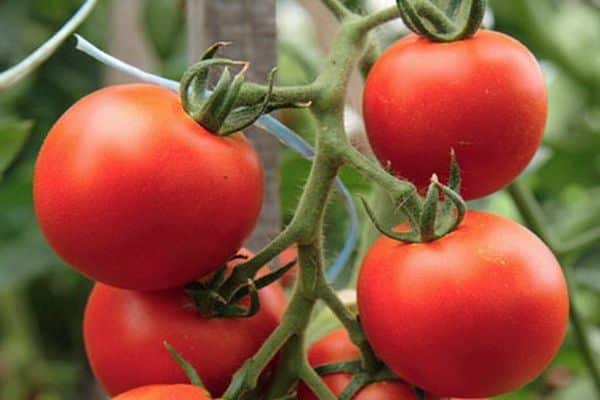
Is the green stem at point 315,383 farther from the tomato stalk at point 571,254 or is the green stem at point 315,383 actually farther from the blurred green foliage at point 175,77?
the blurred green foliage at point 175,77

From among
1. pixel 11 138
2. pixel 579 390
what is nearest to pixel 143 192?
pixel 11 138

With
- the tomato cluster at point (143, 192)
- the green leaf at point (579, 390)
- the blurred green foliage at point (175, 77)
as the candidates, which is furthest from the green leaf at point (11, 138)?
the green leaf at point (579, 390)

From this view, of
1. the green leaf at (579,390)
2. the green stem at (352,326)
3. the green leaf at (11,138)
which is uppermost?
the green stem at (352,326)

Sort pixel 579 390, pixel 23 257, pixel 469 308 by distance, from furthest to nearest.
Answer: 1. pixel 23 257
2. pixel 579 390
3. pixel 469 308

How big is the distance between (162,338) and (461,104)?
0.20 metres

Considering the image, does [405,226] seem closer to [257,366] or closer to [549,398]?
[257,366]

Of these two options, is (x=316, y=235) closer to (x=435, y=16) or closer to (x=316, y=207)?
(x=316, y=207)

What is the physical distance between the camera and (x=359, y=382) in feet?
2.09

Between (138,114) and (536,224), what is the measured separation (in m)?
0.46

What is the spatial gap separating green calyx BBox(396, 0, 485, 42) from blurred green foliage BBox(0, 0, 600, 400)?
1.67 feet

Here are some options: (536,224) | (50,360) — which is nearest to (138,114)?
(536,224)

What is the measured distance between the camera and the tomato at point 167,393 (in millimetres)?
585

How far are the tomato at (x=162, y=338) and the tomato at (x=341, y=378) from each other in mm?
35

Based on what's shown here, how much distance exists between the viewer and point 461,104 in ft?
1.95
